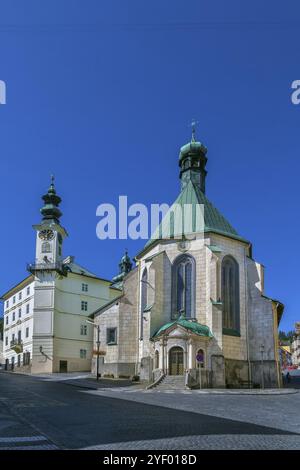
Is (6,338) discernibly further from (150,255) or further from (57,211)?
(150,255)

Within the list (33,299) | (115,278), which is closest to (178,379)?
(33,299)

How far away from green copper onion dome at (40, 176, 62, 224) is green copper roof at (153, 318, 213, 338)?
2584 cm

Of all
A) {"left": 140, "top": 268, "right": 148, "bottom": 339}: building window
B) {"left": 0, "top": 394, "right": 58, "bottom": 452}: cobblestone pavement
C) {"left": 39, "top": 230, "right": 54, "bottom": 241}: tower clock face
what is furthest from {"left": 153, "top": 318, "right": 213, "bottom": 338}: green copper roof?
{"left": 0, "top": 394, "right": 58, "bottom": 452}: cobblestone pavement

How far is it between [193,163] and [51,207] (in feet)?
62.6

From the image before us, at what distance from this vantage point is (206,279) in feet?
142

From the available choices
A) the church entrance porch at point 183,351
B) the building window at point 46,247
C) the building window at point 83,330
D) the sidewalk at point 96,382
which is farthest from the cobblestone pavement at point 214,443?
the building window at point 83,330

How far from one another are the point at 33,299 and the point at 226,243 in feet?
88.0

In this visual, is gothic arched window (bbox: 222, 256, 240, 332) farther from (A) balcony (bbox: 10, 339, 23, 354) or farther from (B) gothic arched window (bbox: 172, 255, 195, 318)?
(A) balcony (bbox: 10, 339, 23, 354)

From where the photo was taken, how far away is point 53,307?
191ft

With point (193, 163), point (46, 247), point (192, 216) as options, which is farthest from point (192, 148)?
point (46, 247)

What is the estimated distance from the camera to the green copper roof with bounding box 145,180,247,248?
46.0m

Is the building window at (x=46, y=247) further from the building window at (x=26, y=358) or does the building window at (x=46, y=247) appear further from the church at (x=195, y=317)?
the church at (x=195, y=317)

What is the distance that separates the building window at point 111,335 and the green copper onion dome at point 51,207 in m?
19.8
